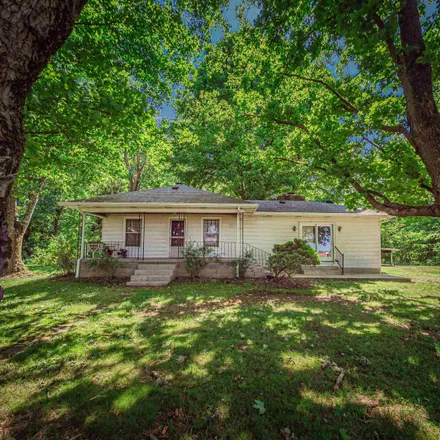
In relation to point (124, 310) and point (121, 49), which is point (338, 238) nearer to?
point (124, 310)

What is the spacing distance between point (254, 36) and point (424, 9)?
11.7ft

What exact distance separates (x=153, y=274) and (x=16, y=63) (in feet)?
28.5

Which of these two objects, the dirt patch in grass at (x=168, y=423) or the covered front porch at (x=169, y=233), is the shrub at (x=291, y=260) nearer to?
the covered front porch at (x=169, y=233)

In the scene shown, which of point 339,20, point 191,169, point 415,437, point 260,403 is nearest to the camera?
point 415,437

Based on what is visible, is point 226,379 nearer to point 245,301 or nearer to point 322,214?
point 245,301

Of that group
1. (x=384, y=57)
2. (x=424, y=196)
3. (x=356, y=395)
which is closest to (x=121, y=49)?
(x=384, y=57)

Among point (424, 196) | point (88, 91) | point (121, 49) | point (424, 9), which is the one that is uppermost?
point (121, 49)

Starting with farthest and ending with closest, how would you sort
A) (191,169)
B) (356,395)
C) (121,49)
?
1. (191,169)
2. (121,49)
3. (356,395)

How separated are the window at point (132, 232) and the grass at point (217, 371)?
21.2 ft

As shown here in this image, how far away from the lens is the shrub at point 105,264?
934 cm

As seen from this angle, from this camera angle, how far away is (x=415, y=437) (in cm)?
193

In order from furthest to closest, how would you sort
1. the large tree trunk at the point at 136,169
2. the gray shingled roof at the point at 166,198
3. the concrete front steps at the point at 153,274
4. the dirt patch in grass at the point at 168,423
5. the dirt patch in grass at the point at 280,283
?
the large tree trunk at the point at 136,169 < the gray shingled roof at the point at 166,198 < the concrete front steps at the point at 153,274 < the dirt patch in grass at the point at 280,283 < the dirt patch in grass at the point at 168,423

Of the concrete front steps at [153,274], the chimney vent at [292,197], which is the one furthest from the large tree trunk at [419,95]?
the chimney vent at [292,197]

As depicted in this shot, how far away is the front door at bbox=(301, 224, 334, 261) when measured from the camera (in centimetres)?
1277
